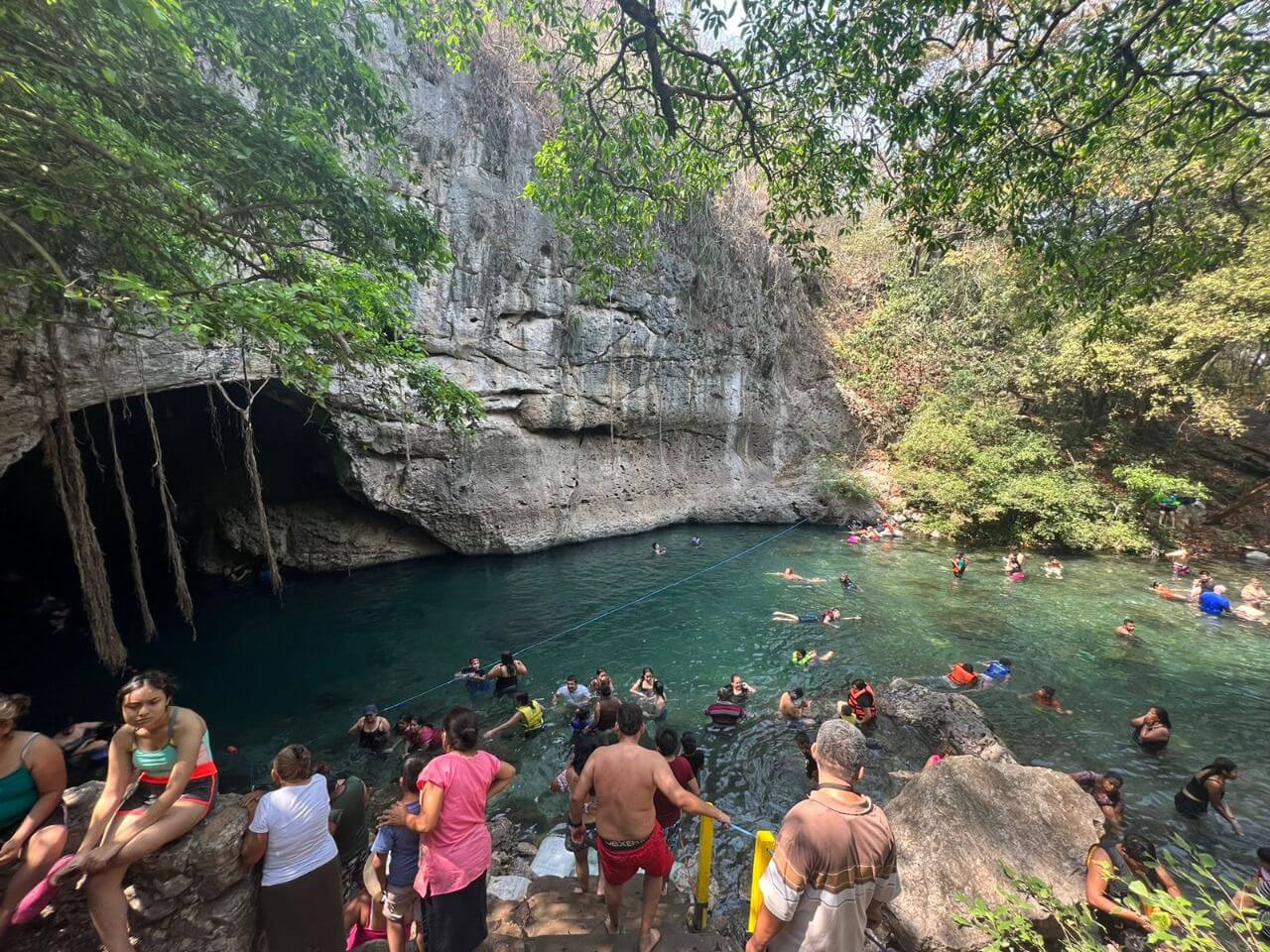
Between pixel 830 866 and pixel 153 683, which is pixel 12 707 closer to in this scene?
pixel 153 683

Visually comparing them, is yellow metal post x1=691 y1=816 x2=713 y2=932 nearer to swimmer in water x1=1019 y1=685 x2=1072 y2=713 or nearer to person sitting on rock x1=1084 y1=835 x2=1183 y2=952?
person sitting on rock x1=1084 y1=835 x2=1183 y2=952

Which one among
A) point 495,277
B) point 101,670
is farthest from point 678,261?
point 101,670

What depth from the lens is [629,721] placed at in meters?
3.18

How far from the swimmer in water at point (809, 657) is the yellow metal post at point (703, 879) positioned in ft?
22.4

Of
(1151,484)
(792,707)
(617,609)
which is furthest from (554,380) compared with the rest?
(1151,484)

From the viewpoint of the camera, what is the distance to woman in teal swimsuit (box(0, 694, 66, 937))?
2414mm

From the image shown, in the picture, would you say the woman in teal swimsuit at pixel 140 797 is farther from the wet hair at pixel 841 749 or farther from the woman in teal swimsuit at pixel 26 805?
the wet hair at pixel 841 749

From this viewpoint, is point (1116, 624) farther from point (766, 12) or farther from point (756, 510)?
point (766, 12)

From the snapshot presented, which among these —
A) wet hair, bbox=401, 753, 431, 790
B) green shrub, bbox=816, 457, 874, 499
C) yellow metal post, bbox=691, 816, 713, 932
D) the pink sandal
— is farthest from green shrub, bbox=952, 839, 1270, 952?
green shrub, bbox=816, 457, 874, 499

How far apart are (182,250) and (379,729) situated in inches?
251

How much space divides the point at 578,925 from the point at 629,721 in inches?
61.5

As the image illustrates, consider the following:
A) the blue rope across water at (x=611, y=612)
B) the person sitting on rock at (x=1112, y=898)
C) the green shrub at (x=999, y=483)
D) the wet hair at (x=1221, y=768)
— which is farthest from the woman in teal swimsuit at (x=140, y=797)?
the green shrub at (x=999, y=483)

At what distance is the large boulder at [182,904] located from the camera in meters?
2.46

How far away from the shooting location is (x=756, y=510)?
21672 millimetres
